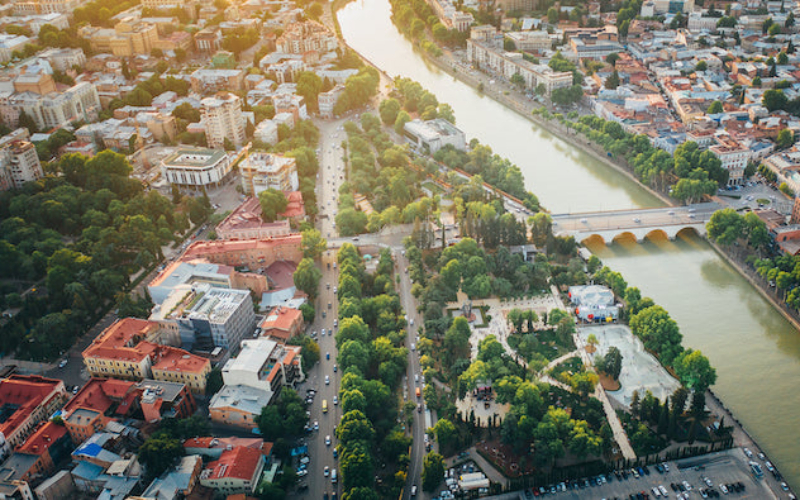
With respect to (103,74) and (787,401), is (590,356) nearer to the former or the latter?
(787,401)

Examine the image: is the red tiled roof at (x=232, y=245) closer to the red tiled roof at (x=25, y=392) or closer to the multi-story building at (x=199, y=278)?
the multi-story building at (x=199, y=278)

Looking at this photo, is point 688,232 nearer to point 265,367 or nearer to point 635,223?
point 635,223

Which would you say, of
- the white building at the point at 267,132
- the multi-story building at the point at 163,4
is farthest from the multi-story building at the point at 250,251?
the multi-story building at the point at 163,4

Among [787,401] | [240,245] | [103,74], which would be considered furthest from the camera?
[103,74]

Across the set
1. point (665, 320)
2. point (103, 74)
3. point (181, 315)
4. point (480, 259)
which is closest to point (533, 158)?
point (480, 259)

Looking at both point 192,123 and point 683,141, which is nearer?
point 683,141

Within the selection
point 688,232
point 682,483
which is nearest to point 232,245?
point 682,483
